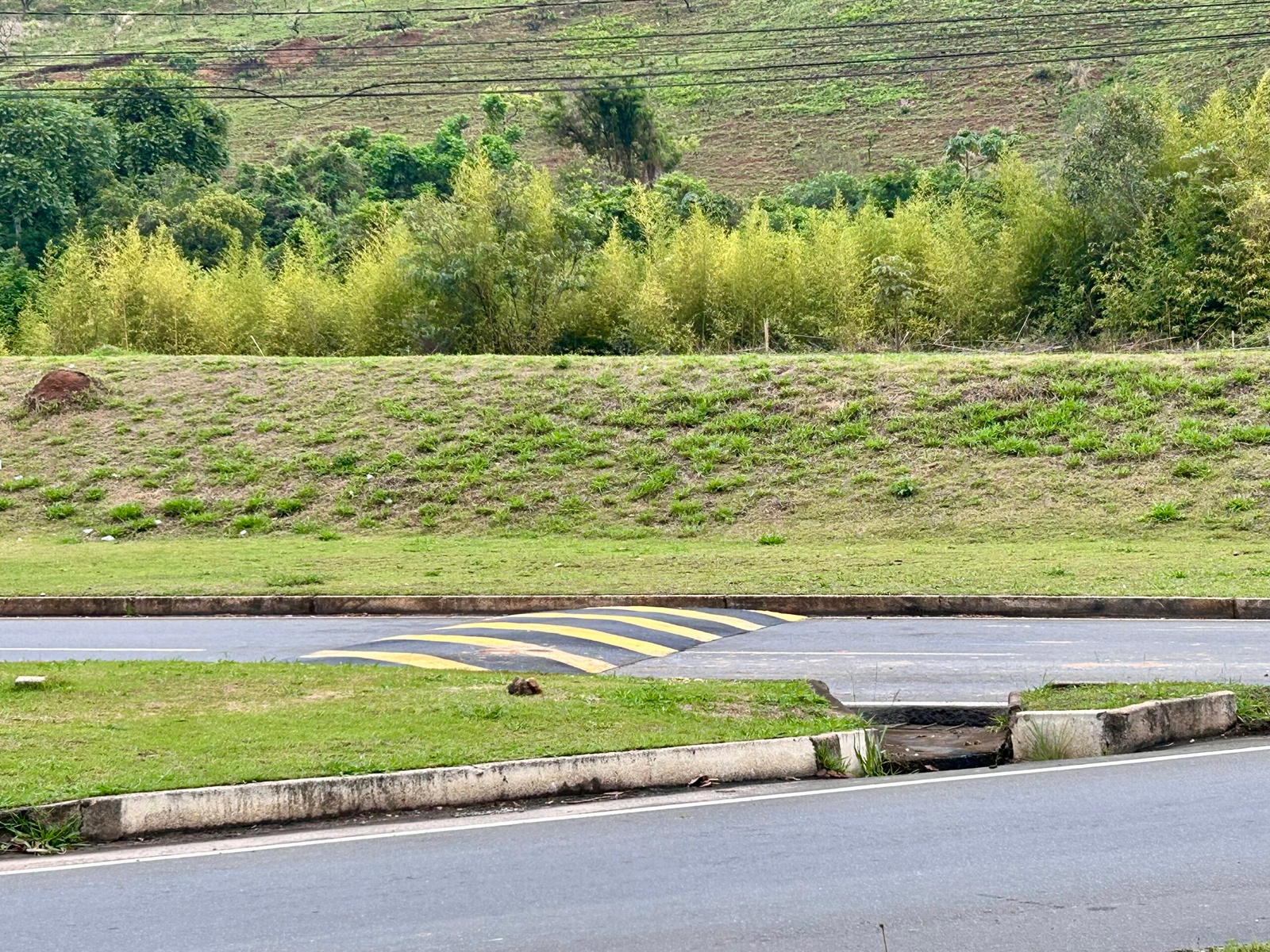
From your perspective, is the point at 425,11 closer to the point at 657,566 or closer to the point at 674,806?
the point at 657,566

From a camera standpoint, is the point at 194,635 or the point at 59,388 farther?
the point at 59,388

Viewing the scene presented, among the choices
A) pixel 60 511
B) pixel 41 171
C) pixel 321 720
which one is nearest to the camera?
pixel 321 720

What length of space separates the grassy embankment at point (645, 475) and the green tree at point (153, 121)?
4070 cm

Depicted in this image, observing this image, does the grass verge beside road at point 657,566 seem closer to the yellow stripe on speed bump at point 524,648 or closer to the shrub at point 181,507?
the shrub at point 181,507

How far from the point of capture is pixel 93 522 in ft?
82.2

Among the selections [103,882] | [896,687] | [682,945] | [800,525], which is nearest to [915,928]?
[682,945]

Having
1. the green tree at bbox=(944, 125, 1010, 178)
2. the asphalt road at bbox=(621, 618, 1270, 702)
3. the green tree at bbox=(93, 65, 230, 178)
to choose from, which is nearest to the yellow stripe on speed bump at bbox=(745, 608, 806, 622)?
the asphalt road at bbox=(621, 618, 1270, 702)

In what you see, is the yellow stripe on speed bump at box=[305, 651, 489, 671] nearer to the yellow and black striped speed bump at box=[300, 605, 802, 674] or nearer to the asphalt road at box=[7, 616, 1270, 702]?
the yellow and black striped speed bump at box=[300, 605, 802, 674]

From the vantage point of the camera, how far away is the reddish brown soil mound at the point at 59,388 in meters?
29.9

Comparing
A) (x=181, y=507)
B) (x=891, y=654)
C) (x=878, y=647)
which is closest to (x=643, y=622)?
(x=878, y=647)

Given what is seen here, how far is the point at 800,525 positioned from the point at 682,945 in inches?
697

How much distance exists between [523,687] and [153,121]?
220ft

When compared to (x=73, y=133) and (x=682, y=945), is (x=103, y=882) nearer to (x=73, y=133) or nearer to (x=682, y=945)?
(x=682, y=945)

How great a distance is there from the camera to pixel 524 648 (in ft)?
40.9
